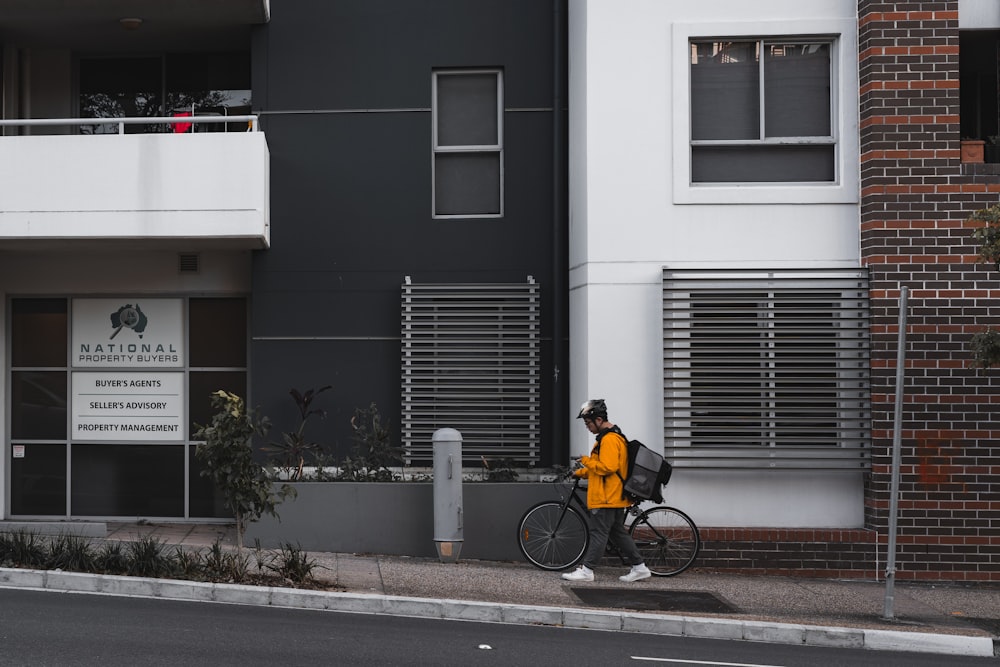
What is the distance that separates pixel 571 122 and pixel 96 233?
18.9 feet

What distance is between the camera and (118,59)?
1409 cm

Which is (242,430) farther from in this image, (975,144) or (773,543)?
(975,144)

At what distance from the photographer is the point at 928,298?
449 inches

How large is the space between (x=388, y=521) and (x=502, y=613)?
3.05 meters

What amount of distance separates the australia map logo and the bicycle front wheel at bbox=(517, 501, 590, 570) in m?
5.99

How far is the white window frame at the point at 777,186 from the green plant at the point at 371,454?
4345 mm

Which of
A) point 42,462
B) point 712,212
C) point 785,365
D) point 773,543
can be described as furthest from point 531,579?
point 42,462

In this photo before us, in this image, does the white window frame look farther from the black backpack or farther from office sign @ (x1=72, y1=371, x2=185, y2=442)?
office sign @ (x1=72, y1=371, x2=185, y2=442)

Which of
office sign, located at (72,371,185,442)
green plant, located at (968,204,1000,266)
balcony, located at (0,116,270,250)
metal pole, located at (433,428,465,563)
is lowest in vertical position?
metal pole, located at (433,428,465,563)

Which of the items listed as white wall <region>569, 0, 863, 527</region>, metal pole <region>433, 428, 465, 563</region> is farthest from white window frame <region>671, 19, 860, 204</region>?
metal pole <region>433, 428, 465, 563</region>

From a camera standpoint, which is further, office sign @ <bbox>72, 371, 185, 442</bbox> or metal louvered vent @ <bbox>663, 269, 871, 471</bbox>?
office sign @ <bbox>72, 371, 185, 442</bbox>

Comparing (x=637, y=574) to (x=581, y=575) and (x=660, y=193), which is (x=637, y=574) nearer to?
(x=581, y=575)

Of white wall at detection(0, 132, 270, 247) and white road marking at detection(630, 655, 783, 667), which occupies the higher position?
white wall at detection(0, 132, 270, 247)

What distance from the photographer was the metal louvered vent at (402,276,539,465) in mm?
12539
